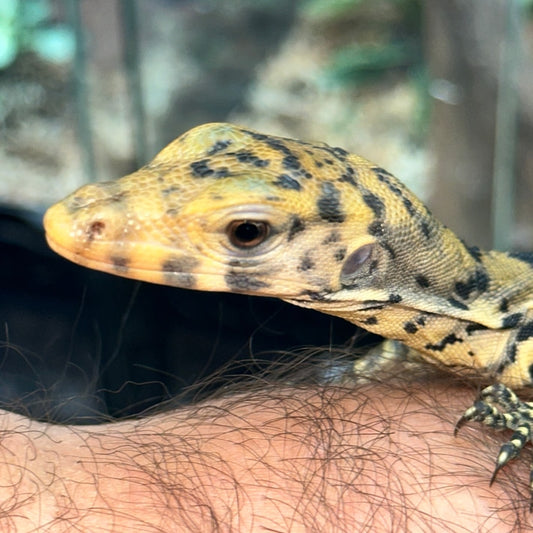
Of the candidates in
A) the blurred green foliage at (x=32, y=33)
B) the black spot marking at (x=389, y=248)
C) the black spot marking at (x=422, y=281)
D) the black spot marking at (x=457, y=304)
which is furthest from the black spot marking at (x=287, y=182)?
the blurred green foliage at (x=32, y=33)

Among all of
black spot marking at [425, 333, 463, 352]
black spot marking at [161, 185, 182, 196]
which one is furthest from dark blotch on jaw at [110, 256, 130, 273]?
black spot marking at [425, 333, 463, 352]

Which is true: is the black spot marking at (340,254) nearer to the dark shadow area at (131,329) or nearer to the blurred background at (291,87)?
the dark shadow area at (131,329)

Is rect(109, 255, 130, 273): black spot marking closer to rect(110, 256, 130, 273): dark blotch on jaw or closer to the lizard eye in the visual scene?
rect(110, 256, 130, 273): dark blotch on jaw

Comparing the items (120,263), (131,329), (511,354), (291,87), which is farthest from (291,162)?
(291,87)

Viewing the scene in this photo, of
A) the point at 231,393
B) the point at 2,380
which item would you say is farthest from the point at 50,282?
the point at 231,393

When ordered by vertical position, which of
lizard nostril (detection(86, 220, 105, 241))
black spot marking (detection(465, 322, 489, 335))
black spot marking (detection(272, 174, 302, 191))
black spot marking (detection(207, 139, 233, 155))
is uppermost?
black spot marking (detection(207, 139, 233, 155))

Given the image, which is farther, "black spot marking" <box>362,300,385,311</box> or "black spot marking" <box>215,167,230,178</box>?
"black spot marking" <box>362,300,385,311</box>
